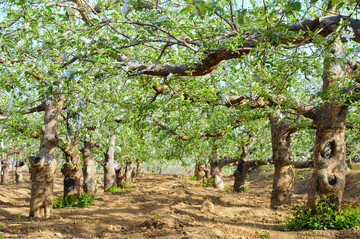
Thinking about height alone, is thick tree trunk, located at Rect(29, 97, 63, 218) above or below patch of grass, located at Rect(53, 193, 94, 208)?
above

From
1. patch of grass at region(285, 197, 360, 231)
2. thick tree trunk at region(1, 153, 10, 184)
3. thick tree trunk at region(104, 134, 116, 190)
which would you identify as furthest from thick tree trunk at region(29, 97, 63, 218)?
thick tree trunk at region(1, 153, 10, 184)

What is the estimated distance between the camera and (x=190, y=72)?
6000 mm

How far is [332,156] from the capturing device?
8141mm

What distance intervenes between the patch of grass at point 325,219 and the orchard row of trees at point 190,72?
9.6 inches

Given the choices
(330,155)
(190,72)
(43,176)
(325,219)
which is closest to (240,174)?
(330,155)

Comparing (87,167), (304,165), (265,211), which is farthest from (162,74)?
(87,167)

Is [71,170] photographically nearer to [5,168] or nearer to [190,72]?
[190,72]

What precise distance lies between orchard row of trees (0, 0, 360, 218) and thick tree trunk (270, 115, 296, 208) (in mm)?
35

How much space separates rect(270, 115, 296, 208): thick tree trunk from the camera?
11703 millimetres

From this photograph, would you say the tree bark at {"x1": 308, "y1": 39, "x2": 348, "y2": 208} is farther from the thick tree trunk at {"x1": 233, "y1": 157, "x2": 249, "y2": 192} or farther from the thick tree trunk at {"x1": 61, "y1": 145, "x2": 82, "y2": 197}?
the thick tree trunk at {"x1": 233, "y1": 157, "x2": 249, "y2": 192}

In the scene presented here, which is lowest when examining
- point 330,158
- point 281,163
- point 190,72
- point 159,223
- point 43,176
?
point 159,223

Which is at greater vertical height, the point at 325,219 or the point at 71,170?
the point at 71,170

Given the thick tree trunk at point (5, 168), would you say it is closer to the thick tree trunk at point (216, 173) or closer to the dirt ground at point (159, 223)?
the dirt ground at point (159, 223)

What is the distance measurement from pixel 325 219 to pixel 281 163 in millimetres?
4193
